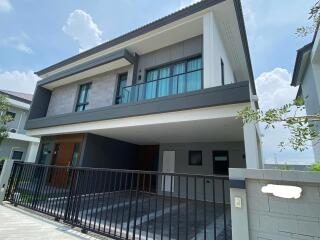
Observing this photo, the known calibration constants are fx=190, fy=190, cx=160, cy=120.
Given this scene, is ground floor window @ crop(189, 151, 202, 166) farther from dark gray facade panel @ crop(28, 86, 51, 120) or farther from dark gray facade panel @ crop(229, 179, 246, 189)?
dark gray facade panel @ crop(28, 86, 51, 120)

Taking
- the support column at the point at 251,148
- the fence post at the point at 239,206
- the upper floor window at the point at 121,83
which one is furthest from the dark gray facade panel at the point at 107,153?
the fence post at the point at 239,206

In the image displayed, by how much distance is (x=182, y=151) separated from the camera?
10.2m

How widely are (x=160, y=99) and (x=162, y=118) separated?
0.63m

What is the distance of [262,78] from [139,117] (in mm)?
7879

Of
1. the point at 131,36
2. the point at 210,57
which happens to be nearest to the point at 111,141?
the point at 131,36

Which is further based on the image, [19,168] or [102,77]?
[102,77]

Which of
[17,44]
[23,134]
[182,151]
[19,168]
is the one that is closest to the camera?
[19,168]

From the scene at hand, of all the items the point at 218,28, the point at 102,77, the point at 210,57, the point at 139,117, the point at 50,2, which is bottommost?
the point at 139,117

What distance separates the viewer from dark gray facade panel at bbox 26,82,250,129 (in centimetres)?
488

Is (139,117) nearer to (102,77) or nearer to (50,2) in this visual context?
(102,77)

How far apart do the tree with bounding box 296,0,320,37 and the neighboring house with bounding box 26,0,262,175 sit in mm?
2112

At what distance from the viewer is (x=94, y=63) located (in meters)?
9.73

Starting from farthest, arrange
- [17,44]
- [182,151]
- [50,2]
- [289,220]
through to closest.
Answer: [17,44]
[182,151]
[50,2]
[289,220]

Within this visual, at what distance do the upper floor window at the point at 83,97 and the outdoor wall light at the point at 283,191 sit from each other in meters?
10.2
